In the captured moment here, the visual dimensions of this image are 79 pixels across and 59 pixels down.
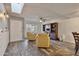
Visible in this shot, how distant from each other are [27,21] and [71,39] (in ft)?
3.20

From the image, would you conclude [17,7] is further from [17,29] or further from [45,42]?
[45,42]

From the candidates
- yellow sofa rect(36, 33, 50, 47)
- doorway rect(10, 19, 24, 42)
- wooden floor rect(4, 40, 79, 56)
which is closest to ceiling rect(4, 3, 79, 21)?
doorway rect(10, 19, 24, 42)

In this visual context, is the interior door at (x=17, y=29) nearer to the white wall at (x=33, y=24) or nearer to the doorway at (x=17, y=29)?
the doorway at (x=17, y=29)

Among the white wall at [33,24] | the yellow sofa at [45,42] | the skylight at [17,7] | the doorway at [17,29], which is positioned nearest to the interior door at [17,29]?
the doorway at [17,29]

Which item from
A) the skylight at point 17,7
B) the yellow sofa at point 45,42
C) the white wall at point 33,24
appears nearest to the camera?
the skylight at point 17,7

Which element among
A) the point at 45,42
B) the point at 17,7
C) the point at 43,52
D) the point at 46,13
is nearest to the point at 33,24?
the point at 46,13

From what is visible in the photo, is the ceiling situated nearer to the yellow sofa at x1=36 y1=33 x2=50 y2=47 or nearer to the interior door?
the interior door

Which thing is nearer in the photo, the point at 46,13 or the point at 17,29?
the point at 46,13

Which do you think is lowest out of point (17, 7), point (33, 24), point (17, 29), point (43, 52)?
point (43, 52)

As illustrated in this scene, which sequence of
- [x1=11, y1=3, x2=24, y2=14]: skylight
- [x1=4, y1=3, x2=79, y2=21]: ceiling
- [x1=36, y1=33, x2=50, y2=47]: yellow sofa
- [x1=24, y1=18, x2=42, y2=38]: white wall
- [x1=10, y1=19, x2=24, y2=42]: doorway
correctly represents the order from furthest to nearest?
1. [x1=36, y1=33, x2=50, y2=47]: yellow sofa
2. [x1=10, y1=19, x2=24, y2=42]: doorway
3. [x1=24, y1=18, x2=42, y2=38]: white wall
4. [x1=4, y1=3, x2=79, y2=21]: ceiling
5. [x1=11, y1=3, x2=24, y2=14]: skylight

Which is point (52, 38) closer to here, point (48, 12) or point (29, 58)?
point (48, 12)

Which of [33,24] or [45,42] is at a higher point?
[33,24]

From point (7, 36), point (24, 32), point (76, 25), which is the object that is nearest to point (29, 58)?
point (24, 32)

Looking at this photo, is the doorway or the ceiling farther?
the doorway
